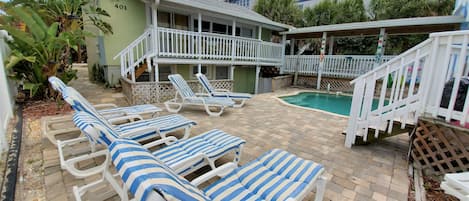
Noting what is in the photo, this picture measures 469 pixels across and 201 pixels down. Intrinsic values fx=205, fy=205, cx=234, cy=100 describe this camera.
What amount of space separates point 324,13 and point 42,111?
21159mm

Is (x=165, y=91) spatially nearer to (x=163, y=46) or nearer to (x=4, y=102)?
(x=163, y=46)

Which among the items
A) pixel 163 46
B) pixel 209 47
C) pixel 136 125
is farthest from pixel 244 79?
pixel 136 125

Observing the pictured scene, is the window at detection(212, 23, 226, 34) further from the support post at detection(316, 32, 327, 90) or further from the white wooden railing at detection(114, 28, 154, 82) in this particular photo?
the support post at detection(316, 32, 327, 90)

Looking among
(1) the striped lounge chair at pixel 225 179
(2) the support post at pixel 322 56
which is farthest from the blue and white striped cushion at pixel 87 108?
(2) the support post at pixel 322 56

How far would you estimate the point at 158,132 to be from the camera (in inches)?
137

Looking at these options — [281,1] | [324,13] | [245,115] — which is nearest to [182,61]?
[245,115]

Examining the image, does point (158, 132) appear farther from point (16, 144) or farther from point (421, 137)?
point (421, 137)

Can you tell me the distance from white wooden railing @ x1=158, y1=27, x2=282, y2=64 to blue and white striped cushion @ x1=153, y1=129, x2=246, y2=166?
555 centimetres

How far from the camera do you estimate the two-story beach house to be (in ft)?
25.0

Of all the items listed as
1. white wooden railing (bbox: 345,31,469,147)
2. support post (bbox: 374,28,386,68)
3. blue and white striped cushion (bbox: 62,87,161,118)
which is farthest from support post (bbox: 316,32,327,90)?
blue and white striped cushion (bbox: 62,87,161,118)

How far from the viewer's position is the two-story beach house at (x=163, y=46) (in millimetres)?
7625

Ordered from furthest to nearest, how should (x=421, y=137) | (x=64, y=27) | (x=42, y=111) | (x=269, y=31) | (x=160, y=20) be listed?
(x=269, y=31) < (x=160, y=20) < (x=64, y=27) < (x=42, y=111) < (x=421, y=137)

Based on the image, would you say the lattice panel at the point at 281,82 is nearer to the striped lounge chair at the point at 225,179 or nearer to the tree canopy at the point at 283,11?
the tree canopy at the point at 283,11

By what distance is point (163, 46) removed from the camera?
302 inches
